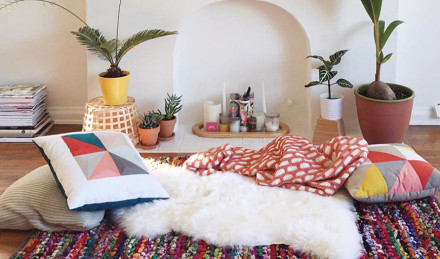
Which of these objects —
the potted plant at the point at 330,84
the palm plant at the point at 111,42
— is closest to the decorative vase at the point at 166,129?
the palm plant at the point at 111,42

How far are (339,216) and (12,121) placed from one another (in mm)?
2175

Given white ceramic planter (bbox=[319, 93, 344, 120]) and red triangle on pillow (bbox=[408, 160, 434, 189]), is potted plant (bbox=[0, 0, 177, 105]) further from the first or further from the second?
red triangle on pillow (bbox=[408, 160, 434, 189])

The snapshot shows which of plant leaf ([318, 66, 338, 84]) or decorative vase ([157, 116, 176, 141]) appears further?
decorative vase ([157, 116, 176, 141])

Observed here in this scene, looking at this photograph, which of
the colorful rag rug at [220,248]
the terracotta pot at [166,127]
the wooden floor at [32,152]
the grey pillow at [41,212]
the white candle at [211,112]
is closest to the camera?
the colorful rag rug at [220,248]

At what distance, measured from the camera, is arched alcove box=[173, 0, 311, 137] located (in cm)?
359

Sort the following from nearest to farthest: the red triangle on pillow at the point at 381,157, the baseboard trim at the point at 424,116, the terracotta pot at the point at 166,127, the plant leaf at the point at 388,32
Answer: the red triangle on pillow at the point at 381,157 < the plant leaf at the point at 388,32 < the terracotta pot at the point at 166,127 < the baseboard trim at the point at 424,116

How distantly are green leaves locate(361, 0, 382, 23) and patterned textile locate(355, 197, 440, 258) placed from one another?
115 cm

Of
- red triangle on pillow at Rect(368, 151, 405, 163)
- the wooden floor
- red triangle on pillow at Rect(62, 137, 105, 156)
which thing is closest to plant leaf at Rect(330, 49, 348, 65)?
the wooden floor

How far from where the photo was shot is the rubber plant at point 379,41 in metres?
3.21

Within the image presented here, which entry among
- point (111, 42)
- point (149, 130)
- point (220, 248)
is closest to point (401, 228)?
point (220, 248)

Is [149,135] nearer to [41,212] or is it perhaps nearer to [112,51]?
[112,51]

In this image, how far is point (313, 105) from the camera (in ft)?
11.7

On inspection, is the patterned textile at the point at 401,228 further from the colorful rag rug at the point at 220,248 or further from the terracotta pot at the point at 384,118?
the terracotta pot at the point at 384,118

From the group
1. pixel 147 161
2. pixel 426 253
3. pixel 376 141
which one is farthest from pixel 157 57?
pixel 426 253
